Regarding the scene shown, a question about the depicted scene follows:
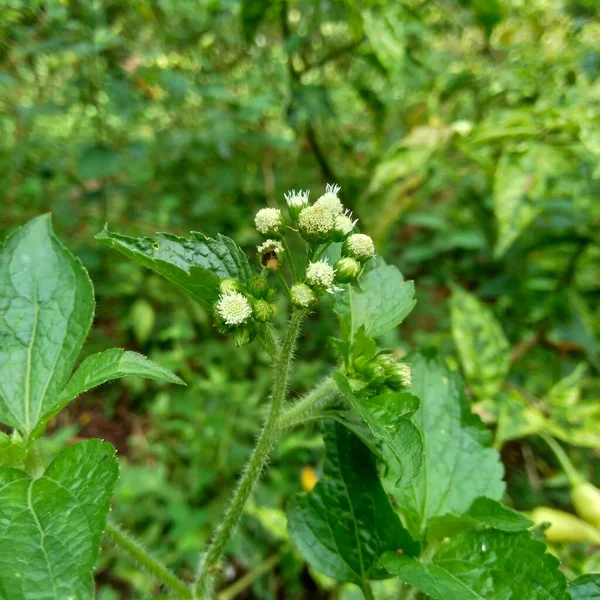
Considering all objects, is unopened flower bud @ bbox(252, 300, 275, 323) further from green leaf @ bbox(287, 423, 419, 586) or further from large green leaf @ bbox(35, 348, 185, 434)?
green leaf @ bbox(287, 423, 419, 586)

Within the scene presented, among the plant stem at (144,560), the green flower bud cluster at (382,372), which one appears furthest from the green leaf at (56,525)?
the green flower bud cluster at (382,372)

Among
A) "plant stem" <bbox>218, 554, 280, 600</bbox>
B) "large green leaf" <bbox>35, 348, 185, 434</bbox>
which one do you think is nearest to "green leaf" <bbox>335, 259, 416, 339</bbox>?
"large green leaf" <bbox>35, 348, 185, 434</bbox>

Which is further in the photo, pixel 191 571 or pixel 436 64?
pixel 436 64

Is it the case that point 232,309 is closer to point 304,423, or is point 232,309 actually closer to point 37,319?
point 304,423

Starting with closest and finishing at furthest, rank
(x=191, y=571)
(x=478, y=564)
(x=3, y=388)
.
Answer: (x=478, y=564)
(x=3, y=388)
(x=191, y=571)

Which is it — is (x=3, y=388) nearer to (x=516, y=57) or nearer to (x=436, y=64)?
(x=516, y=57)

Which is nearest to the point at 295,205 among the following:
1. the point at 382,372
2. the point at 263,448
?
the point at 382,372

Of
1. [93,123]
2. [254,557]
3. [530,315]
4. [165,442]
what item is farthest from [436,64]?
[254,557]
